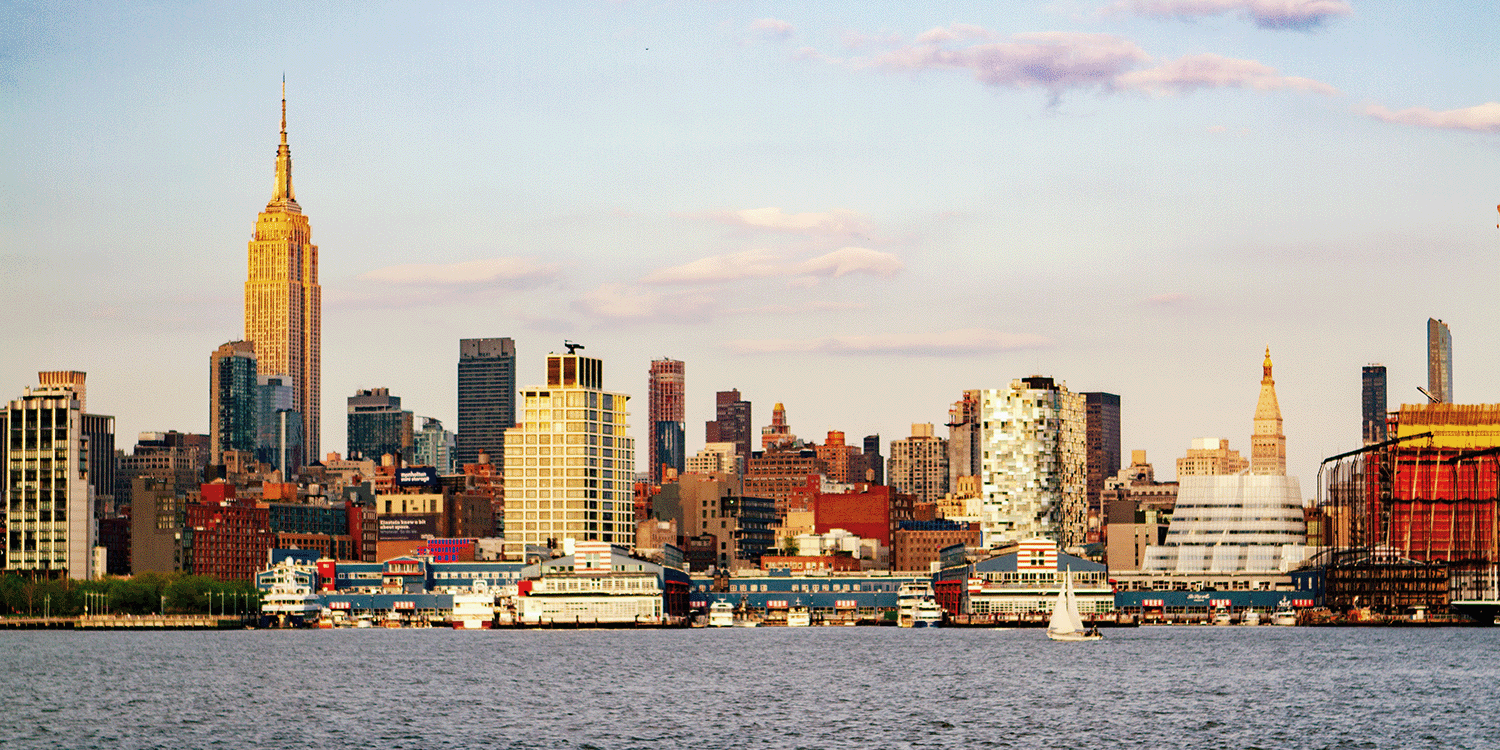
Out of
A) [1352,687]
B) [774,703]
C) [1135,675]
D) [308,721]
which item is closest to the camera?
[308,721]

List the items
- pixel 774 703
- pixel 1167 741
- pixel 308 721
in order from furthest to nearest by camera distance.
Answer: pixel 774 703 < pixel 308 721 < pixel 1167 741

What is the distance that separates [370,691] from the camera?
577ft

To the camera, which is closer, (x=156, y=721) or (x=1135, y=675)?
(x=156, y=721)

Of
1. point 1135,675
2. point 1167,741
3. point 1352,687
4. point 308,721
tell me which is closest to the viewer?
point 1167,741

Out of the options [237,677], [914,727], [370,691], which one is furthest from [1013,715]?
[237,677]

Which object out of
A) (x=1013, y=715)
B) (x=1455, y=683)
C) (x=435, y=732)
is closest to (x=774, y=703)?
(x=1013, y=715)

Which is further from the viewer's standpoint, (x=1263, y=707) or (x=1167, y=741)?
(x=1263, y=707)

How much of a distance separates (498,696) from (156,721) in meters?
27.7

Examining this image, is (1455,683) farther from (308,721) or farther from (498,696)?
(308,721)

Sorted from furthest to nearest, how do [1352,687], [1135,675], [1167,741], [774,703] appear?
[1135,675], [1352,687], [774,703], [1167,741]

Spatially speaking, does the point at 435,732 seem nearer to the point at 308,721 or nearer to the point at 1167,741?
the point at 308,721

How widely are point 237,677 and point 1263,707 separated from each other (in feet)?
284

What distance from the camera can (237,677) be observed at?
7702 inches

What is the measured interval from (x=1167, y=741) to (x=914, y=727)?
16.1 metres
